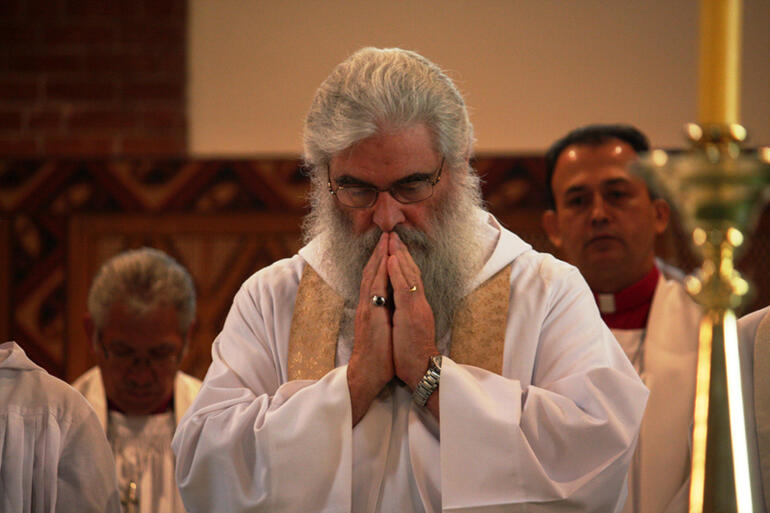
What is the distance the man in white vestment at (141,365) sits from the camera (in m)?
4.67


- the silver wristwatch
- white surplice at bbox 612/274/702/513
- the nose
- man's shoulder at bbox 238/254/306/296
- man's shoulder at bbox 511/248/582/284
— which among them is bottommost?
white surplice at bbox 612/274/702/513

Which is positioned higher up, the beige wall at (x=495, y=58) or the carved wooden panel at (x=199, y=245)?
the beige wall at (x=495, y=58)

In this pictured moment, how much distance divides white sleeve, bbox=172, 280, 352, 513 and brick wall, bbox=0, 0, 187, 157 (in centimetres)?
433

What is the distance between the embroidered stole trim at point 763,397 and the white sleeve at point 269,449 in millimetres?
1252

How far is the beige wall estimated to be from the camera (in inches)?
277

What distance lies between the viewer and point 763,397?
3.39 meters

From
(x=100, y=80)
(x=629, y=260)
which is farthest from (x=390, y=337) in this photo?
(x=100, y=80)

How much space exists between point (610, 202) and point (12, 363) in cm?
244

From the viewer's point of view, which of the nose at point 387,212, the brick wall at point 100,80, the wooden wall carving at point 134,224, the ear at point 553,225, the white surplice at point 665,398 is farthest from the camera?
the brick wall at point 100,80

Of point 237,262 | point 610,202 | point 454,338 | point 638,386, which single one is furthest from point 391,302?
point 237,262

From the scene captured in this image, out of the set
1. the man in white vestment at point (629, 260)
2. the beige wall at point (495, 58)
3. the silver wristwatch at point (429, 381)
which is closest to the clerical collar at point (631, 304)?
the man in white vestment at point (629, 260)

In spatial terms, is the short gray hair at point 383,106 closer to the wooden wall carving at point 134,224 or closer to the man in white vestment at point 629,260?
the man in white vestment at point 629,260

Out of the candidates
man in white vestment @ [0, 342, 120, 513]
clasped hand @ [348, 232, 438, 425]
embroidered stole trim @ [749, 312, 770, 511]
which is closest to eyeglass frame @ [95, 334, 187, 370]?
man in white vestment @ [0, 342, 120, 513]

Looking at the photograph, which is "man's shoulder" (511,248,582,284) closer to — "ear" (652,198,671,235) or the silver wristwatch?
the silver wristwatch
